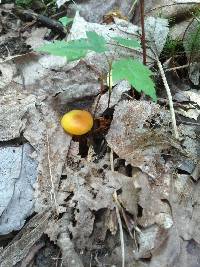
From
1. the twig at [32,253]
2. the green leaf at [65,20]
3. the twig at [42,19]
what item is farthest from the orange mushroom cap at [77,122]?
the twig at [42,19]

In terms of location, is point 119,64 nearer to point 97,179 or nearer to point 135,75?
point 135,75

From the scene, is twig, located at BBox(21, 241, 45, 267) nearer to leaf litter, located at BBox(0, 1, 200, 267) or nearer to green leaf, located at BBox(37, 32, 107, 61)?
leaf litter, located at BBox(0, 1, 200, 267)

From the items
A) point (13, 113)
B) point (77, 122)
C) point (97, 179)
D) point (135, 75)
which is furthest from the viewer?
point (13, 113)

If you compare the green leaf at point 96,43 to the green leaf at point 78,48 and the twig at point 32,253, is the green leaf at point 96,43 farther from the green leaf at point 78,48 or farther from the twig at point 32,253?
the twig at point 32,253

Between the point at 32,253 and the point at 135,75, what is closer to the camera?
the point at 135,75

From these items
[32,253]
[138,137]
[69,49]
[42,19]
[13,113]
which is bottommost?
[32,253]

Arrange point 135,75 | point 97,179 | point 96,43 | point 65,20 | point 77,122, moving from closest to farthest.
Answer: point 135,75 → point 96,43 → point 97,179 → point 77,122 → point 65,20

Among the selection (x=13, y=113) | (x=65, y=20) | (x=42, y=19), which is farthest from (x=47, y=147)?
(x=42, y=19)

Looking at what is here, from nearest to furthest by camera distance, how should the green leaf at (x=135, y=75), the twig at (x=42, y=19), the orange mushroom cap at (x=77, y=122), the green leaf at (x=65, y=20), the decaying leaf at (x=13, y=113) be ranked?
the green leaf at (x=135, y=75), the orange mushroom cap at (x=77, y=122), the decaying leaf at (x=13, y=113), the green leaf at (x=65, y=20), the twig at (x=42, y=19)

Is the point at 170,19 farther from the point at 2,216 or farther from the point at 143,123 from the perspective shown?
the point at 2,216
